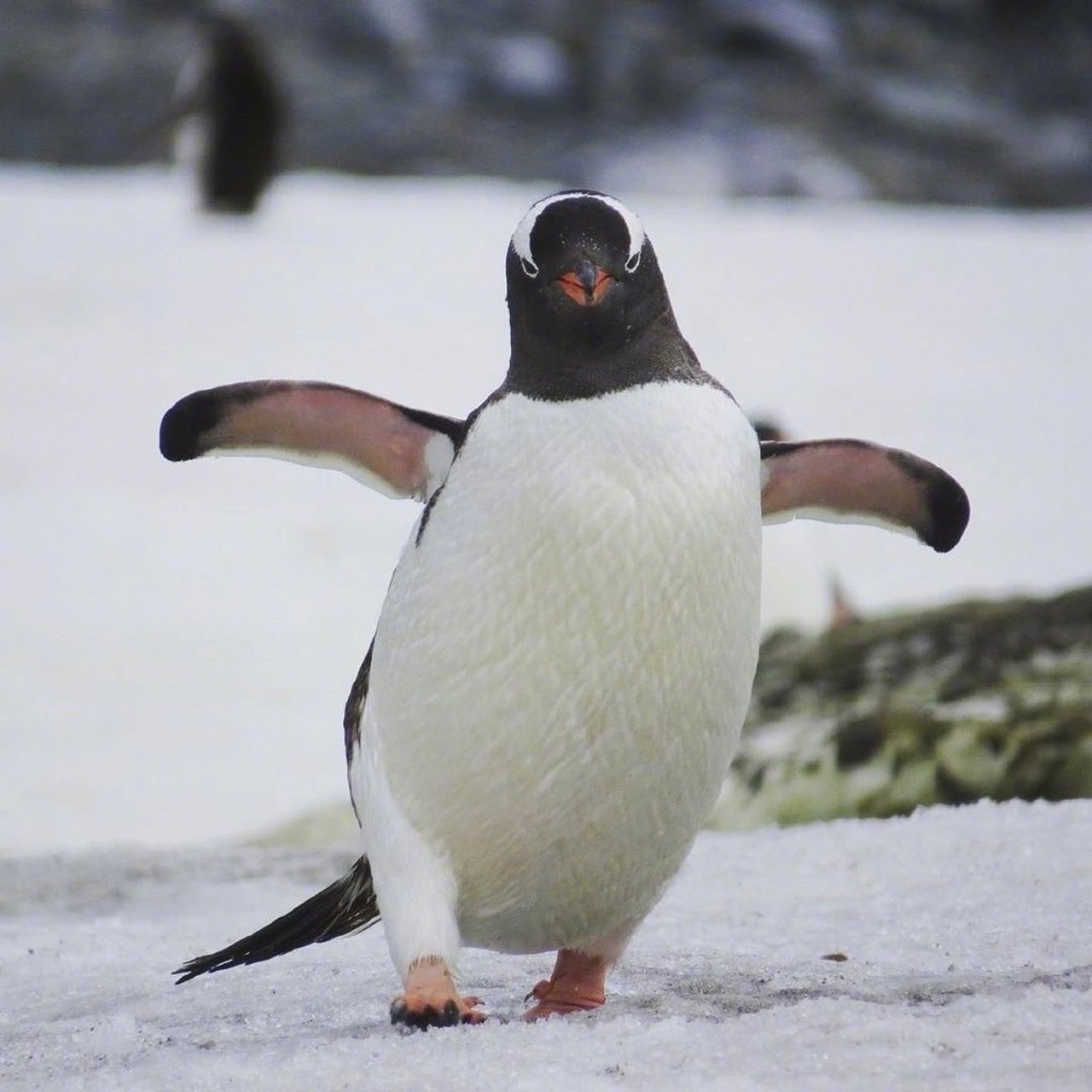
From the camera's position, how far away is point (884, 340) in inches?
417

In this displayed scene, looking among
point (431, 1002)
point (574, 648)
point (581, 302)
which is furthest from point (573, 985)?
point (581, 302)

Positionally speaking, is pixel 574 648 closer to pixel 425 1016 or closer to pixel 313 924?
pixel 425 1016

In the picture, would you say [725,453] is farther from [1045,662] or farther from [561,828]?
[1045,662]

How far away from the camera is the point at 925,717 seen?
3.68 metres

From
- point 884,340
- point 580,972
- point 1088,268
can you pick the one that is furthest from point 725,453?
point 1088,268

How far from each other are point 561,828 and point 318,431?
0.55 m

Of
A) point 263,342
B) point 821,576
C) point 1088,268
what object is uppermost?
point 1088,268

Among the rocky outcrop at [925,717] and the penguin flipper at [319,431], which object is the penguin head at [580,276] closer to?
the penguin flipper at [319,431]

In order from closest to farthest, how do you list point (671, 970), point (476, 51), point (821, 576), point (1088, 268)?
1. point (671, 970)
2. point (821, 576)
3. point (1088, 268)
4. point (476, 51)

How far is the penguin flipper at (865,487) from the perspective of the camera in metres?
2.35

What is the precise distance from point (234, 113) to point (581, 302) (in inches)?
471

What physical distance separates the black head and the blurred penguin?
11.2 meters

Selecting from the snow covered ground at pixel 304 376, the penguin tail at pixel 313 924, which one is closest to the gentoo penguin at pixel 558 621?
the penguin tail at pixel 313 924

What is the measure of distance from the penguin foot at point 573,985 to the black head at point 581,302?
0.67 m
